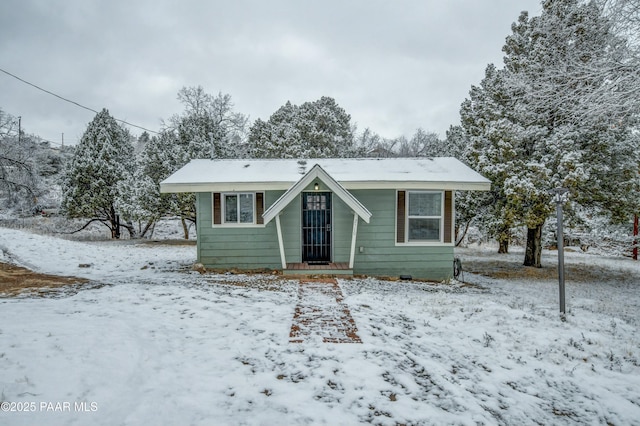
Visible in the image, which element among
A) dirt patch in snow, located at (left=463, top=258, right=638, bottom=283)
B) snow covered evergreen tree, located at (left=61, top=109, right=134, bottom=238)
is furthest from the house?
snow covered evergreen tree, located at (left=61, top=109, right=134, bottom=238)

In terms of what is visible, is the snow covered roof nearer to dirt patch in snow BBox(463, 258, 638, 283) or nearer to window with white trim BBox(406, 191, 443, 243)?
window with white trim BBox(406, 191, 443, 243)

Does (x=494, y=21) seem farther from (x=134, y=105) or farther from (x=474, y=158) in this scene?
(x=134, y=105)

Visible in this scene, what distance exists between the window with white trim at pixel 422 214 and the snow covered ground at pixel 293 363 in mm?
3610

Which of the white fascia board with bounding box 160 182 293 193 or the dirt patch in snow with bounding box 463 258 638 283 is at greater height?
the white fascia board with bounding box 160 182 293 193

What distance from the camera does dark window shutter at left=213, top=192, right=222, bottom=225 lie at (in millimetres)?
9555

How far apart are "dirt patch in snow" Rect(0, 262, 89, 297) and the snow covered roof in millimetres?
3365

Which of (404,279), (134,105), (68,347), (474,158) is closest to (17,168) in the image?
(68,347)

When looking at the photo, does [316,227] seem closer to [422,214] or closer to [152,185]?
[422,214]

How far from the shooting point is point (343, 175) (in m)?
9.56

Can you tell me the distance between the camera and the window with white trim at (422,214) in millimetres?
9594

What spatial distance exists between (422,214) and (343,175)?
2.63 meters

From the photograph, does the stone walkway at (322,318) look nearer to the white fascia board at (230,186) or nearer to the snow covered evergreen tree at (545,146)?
the white fascia board at (230,186)

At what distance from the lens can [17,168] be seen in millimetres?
12094

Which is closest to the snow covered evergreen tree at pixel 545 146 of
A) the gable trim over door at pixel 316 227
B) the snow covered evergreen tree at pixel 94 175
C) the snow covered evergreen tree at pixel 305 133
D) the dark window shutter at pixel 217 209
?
the gable trim over door at pixel 316 227
